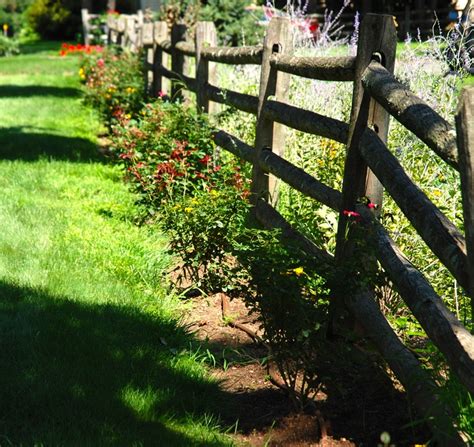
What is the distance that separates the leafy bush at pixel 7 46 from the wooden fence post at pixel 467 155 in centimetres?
3091

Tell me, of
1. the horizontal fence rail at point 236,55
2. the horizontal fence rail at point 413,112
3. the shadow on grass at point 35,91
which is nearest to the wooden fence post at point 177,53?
the horizontal fence rail at point 236,55

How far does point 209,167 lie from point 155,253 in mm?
1401

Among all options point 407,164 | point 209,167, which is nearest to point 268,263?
point 407,164

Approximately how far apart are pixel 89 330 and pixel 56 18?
40.0 meters

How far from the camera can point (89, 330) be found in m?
4.37

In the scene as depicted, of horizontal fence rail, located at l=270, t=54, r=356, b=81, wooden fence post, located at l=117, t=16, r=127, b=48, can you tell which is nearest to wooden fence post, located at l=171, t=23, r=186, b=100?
horizontal fence rail, located at l=270, t=54, r=356, b=81

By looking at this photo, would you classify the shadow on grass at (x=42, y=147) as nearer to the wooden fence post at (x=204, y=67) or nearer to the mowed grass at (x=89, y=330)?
the mowed grass at (x=89, y=330)

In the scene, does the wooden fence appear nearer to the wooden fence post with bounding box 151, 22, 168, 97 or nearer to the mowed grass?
the mowed grass

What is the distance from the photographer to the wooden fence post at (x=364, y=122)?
170 inches

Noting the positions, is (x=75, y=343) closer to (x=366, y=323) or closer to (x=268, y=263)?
(x=268, y=263)

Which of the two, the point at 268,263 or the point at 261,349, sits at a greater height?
the point at 268,263

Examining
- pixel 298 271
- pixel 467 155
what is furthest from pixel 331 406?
pixel 467 155

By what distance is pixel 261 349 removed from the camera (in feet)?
15.2

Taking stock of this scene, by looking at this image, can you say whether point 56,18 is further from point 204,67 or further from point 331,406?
point 331,406
